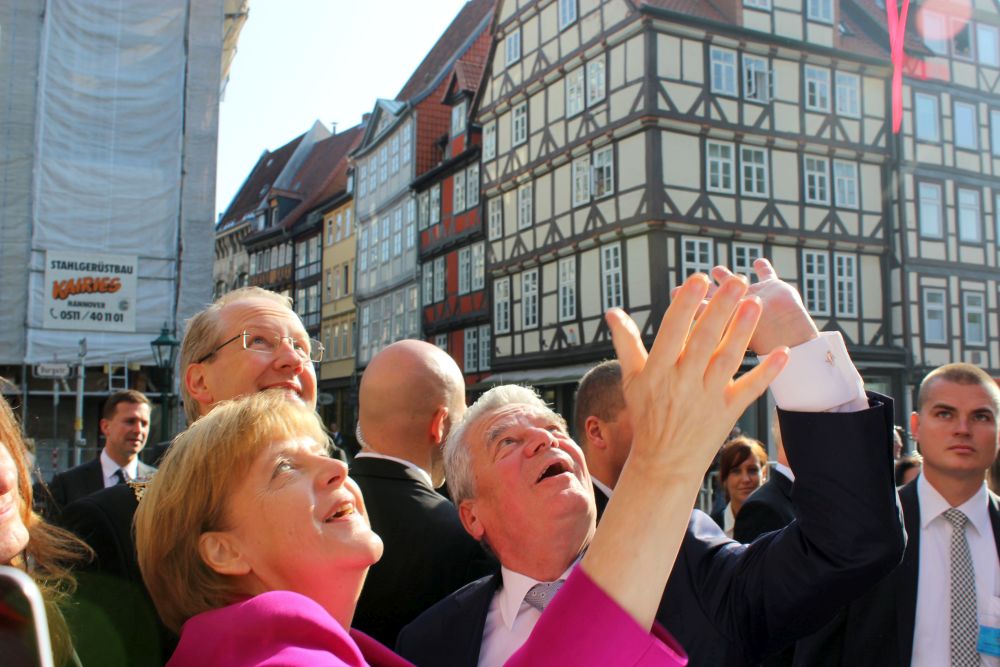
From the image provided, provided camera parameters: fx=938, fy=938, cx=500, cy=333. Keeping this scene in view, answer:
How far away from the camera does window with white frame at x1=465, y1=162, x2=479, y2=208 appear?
98.1 feet

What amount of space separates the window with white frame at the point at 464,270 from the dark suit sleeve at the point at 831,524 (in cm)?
2830

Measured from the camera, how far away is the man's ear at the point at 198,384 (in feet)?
9.83

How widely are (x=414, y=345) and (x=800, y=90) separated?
2178cm

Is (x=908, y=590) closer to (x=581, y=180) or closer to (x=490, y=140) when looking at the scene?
(x=581, y=180)

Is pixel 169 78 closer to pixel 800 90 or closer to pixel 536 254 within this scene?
pixel 536 254

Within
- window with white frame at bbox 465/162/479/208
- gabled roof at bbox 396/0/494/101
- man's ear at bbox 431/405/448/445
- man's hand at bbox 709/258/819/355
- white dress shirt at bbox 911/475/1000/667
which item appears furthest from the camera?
gabled roof at bbox 396/0/494/101

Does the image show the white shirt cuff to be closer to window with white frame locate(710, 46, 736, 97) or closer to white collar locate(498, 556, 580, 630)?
white collar locate(498, 556, 580, 630)

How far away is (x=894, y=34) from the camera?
10.3 feet

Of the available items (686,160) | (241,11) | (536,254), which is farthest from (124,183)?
(686,160)

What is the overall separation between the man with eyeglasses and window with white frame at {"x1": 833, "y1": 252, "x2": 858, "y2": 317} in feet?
69.7

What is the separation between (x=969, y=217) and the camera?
25266 mm

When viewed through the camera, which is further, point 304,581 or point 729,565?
point 729,565

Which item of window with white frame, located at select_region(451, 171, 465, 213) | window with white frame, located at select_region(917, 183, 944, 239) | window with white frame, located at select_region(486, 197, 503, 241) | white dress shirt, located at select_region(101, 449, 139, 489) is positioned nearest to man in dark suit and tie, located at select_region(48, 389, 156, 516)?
white dress shirt, located at select_region(101, 449, 139, 489)

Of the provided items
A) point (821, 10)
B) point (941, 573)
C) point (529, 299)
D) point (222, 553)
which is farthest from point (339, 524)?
point (821, 10)
